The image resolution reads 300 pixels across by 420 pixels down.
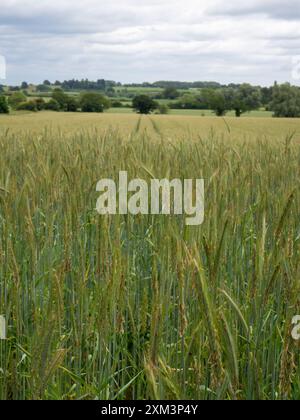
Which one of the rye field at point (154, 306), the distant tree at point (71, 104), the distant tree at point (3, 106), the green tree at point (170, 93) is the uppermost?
Answer: the green tree at point (170, 93)

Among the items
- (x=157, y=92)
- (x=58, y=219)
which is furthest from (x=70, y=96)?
(x=58, y=219)

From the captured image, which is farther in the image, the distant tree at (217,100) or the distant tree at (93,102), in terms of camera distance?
the distant tree at (93,102)

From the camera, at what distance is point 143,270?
1534 millimetres

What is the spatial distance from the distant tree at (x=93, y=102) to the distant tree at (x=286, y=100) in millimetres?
6125

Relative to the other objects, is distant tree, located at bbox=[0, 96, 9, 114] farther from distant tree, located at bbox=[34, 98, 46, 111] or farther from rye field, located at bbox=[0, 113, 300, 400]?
rye field, located at bbox=[0, 113, 300, 400]

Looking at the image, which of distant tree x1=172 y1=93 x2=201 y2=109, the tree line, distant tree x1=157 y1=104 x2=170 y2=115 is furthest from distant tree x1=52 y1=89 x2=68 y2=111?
distant tree x1=172 y1=93 x2=201 y2=109

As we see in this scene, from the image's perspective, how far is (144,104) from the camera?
1972 cm

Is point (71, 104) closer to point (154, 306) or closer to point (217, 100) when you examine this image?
point (217, 100)

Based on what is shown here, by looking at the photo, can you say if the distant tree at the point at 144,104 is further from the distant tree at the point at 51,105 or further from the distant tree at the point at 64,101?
the distant tree at the point at 51,105

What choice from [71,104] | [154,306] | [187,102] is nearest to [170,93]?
[187,102]

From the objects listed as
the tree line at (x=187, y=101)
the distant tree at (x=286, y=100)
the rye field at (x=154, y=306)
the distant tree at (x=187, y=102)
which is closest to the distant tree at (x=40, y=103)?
the tree line at (x=187, y=101)

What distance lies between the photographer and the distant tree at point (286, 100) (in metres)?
17.9

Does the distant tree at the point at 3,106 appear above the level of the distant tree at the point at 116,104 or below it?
below
